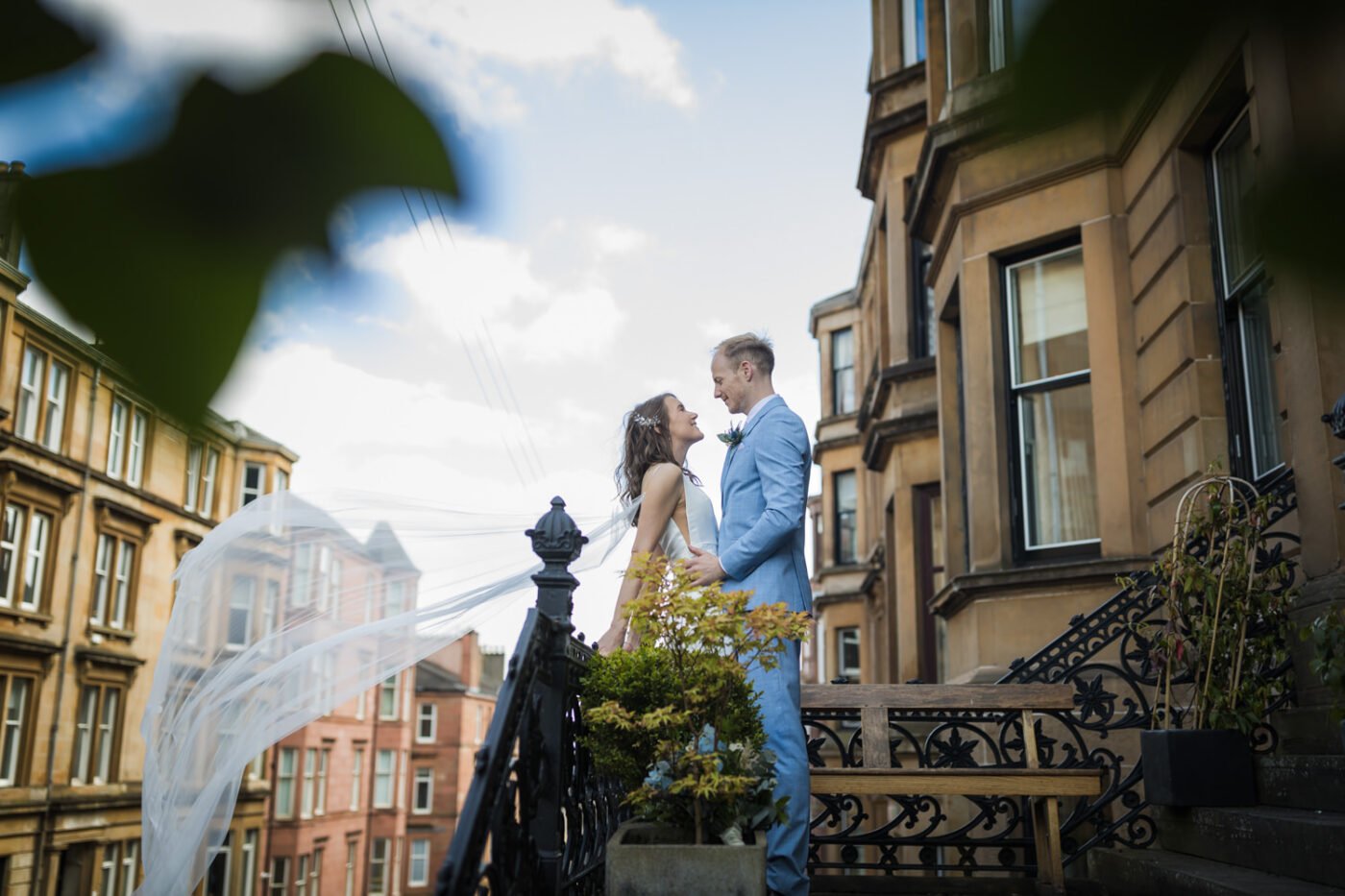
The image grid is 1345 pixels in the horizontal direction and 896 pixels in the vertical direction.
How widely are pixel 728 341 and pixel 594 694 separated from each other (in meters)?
1.50

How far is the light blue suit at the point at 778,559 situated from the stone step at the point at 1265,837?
182 centimetres

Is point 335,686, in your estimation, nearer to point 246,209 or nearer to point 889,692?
point 889,692

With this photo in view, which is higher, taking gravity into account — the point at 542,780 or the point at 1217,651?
the point at 1217,651

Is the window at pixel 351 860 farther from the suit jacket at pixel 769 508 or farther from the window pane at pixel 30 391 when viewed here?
the window pane at pixel 30 391

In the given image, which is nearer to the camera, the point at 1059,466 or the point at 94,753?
the point at 1059,466

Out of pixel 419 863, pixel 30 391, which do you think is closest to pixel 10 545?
pixel 30 391

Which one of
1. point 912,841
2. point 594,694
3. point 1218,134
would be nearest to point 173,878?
point 594,694

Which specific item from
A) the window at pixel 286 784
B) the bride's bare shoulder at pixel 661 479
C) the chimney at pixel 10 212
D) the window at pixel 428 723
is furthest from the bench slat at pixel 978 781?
the window at pixel 428 723

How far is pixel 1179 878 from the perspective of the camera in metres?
4.57

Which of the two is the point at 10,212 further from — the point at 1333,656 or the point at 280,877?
the point at 280,877

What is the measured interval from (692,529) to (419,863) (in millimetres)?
70088

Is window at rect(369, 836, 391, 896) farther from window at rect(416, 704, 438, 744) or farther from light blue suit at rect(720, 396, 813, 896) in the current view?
light blue suit at rect(720, 396, 813, 896)

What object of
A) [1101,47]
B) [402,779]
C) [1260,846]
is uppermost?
[1101,47]

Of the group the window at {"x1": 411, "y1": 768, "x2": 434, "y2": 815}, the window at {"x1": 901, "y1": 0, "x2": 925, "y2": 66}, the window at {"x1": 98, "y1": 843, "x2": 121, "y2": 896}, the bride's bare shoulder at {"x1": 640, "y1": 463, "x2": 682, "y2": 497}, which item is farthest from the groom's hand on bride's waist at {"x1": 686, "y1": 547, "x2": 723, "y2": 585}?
the window at {"x1": 411, "y1": 768, "x2": 434, "y2": 815}
